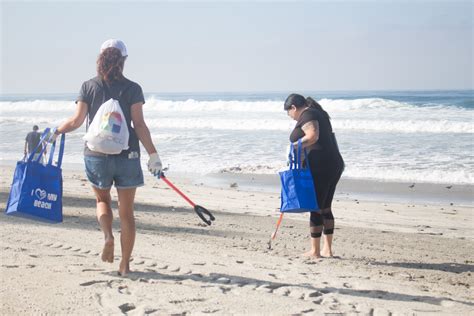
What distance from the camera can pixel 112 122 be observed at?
476 centimetres

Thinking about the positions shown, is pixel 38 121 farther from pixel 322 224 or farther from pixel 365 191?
pixel 322 224

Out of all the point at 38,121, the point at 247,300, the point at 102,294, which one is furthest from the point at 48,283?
the point at 38,121

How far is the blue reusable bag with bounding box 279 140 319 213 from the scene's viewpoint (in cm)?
625

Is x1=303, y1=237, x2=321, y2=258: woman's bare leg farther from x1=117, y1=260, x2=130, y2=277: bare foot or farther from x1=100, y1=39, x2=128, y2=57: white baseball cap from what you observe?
x1=100, y1=39, x2=128, y2=57: white baseball cap

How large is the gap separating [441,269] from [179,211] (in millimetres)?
4177

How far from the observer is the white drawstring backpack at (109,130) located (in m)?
4.75

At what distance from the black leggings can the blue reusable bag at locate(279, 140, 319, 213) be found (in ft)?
0.66

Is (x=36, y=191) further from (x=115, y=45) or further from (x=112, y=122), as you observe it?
(x=115, y=45)

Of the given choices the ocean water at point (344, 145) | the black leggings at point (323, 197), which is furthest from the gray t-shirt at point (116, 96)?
the ocean water at point (344, 145)

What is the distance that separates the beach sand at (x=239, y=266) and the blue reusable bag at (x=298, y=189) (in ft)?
1.72

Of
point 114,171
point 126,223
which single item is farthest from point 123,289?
point 114,171

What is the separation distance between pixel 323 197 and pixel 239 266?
1.24 m

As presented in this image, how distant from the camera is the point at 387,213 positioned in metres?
9.98

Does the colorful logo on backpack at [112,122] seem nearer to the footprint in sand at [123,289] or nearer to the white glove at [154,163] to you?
the white glove at [154,163]
